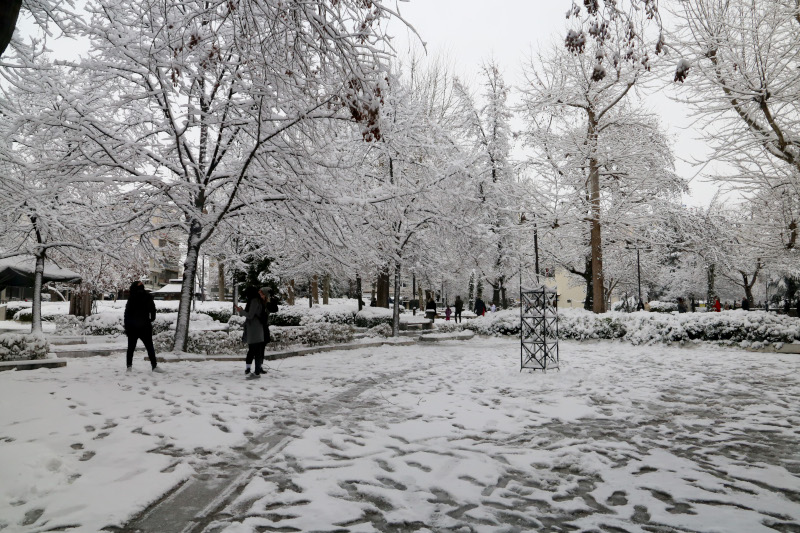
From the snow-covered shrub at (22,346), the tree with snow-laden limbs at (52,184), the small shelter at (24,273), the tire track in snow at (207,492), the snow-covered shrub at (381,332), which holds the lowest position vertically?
the tire track in snow at (207,492)

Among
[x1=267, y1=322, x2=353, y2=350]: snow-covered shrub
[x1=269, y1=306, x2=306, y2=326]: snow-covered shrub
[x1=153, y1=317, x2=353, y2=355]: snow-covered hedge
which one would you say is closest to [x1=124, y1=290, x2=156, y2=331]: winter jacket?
[x1=153, y1=317, x2=353, y2=355]: snow-covered hedge

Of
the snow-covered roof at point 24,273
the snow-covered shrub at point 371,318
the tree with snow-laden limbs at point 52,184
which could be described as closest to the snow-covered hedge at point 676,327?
the snow-covered shrub at point 371,318

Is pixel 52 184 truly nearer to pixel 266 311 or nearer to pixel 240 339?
pixel 266 311

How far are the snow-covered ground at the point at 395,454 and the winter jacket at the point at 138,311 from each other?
1044mm

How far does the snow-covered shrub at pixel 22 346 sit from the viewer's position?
967 centimetres

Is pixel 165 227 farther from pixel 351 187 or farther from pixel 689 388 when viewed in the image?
pixel 689 388

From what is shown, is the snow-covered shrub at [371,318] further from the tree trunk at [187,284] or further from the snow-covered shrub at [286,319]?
the tree trunk at [187,284]

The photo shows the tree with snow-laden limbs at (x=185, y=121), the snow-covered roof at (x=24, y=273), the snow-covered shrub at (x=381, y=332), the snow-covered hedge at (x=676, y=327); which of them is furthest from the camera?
the snow-covered shrub at (x=381, y=332)

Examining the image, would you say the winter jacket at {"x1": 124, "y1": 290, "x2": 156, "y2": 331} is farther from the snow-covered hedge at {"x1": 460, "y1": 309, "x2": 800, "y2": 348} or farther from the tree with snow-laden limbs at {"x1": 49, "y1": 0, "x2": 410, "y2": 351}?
the snow-covered hedge at {"x1": 460, "y1": 309, "x2": 800, "y2": 348}

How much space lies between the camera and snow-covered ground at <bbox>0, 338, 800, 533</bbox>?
3.39 meters

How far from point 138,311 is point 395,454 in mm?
6771

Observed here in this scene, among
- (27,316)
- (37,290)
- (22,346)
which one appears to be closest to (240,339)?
(22,346)

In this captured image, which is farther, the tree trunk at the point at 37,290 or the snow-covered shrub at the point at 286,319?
the snow-covered shrub at the point at 286,319

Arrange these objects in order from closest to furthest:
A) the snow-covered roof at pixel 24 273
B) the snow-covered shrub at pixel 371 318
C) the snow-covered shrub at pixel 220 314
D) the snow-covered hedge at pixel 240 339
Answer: the snow-covered hedge at pixel 240 339, the snow-covered roof at pixel 24 273, the snow-covered shrub at pixel 371 318, the snow-covered shrub at pixel 220 314
